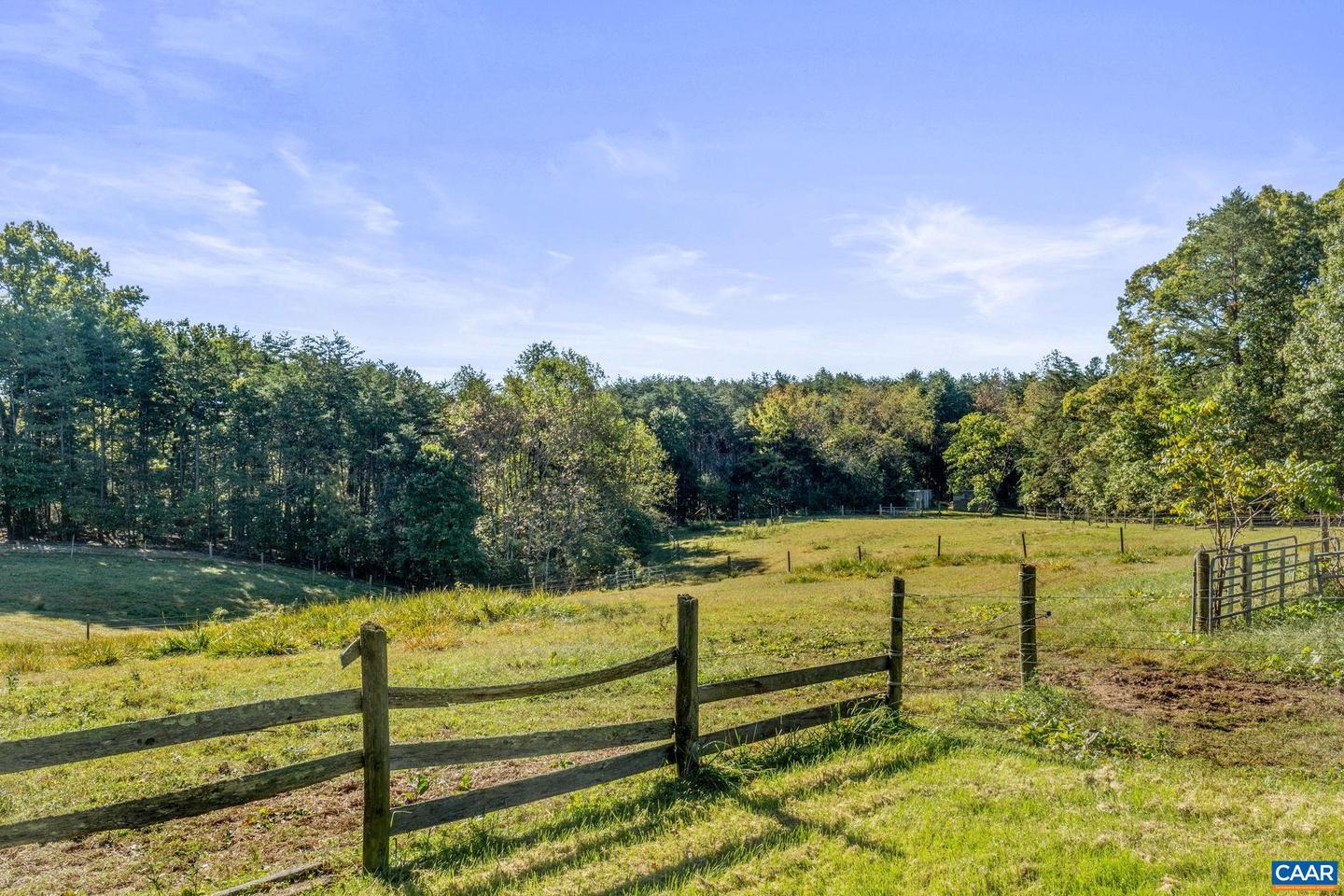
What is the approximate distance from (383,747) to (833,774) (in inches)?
160

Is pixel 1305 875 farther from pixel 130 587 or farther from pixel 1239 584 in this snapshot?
pixel 130 587

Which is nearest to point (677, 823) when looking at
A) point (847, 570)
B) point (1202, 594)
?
point (1202, 594)

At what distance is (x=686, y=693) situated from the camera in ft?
21.0

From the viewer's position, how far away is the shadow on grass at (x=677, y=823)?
478 centimetres

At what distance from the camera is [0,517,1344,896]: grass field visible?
→ 15.5 feet

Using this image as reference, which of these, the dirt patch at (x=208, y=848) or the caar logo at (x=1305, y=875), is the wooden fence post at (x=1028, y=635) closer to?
the caar logo at (x=1305, y=875)

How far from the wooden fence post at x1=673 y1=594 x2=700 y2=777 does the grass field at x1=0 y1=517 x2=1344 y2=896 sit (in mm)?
296

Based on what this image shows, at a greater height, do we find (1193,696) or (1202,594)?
(1202,594)

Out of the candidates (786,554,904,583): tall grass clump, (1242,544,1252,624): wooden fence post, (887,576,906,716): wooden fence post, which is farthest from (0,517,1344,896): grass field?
(786,554,904,583): tall grass clump

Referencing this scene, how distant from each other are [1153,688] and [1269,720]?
1.56 meters

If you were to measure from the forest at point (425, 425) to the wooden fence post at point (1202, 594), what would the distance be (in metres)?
18.0

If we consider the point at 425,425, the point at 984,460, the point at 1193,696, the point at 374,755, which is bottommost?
the point at 1193,696

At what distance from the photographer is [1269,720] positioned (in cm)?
808

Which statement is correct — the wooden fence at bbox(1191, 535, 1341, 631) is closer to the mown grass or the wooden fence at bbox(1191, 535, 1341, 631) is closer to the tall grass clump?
the mown grass
